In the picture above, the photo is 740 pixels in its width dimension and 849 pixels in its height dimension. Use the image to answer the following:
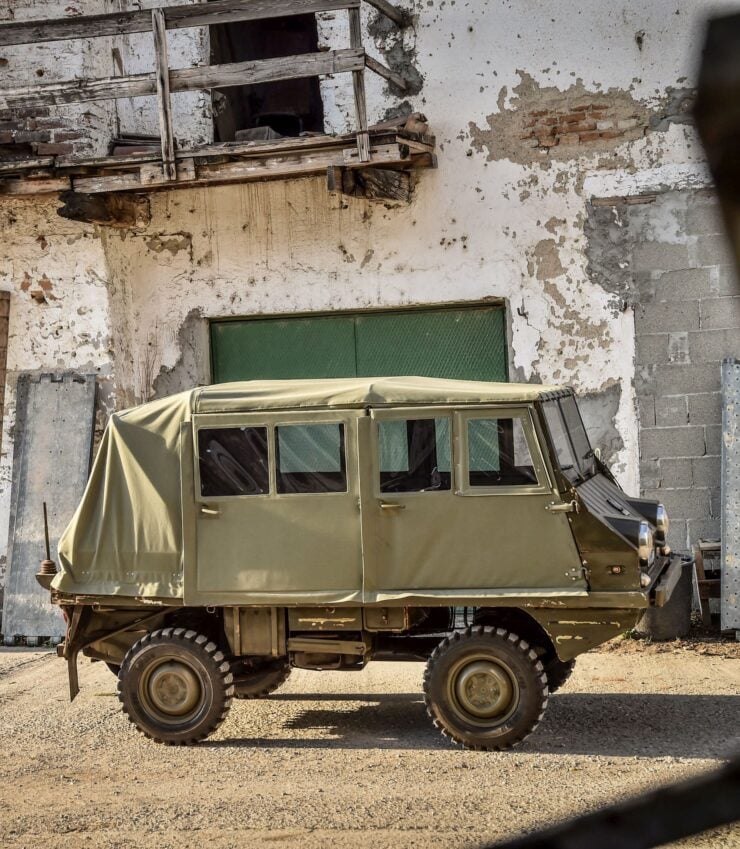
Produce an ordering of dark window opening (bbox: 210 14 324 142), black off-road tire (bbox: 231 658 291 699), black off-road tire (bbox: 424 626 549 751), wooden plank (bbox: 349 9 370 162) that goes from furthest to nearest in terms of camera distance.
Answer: dark window opening (bbox: 210 14 324 142), wooden plank (bbox: 349 9 370 162), black off-road tire (bbox: 231 658 291 699), black off-road tire (bbox: 424 626 549 751)

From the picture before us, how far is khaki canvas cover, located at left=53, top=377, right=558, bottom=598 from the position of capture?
7.09m

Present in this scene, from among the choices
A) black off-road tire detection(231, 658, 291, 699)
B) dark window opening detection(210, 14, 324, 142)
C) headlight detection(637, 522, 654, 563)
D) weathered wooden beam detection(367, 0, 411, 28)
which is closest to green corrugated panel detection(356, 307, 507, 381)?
dark window opening detection(210, 14, 324, 142)

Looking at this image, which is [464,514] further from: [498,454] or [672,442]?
[672,442]

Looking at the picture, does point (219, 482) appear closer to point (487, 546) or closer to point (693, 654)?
point (487, 546)

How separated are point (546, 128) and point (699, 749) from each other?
19.0ft

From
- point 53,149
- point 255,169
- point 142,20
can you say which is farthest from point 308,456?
point 53,149

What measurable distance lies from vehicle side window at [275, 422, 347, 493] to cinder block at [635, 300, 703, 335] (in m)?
4.15

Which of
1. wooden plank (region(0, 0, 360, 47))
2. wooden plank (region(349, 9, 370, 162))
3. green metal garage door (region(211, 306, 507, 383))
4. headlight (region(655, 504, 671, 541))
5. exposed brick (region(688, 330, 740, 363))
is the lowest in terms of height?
headlight (region(655, 504, 671, 541))

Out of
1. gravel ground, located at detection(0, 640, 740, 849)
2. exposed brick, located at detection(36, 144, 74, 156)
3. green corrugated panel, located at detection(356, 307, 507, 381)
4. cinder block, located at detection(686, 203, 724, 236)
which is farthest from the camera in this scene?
exposed brick, located at detection(36, 144, 74, 156)

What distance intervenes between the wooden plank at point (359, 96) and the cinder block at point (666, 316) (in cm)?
269

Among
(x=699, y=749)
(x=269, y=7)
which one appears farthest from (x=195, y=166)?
(x=699, y=749)

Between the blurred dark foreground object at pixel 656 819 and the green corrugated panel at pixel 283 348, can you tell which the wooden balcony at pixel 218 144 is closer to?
the green corrugated panel at pixel 283 348

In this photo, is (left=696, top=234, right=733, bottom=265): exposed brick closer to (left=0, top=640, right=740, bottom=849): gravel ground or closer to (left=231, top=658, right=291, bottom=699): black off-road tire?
(left=0, top=640, right=740, bottom=849): gravel ground

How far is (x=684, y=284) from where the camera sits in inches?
399
